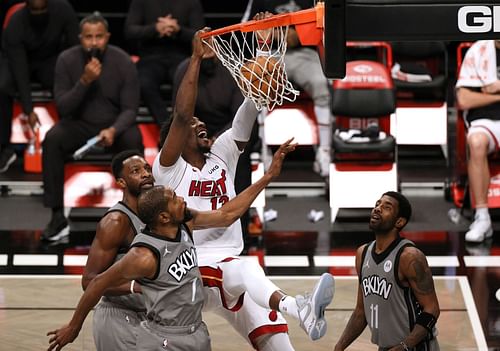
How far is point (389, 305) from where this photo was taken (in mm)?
6406

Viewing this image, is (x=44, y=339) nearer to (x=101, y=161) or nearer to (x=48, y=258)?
(x=48, y=258)

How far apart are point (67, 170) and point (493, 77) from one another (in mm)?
3570

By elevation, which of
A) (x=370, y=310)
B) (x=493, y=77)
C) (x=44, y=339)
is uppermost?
(x=493, y=77)

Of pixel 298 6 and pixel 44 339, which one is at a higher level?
pixel 298 6

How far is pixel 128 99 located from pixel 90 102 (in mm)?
310

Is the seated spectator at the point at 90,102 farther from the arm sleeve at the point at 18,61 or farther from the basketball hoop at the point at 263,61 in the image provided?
the basketball hoop at the point at 263,61

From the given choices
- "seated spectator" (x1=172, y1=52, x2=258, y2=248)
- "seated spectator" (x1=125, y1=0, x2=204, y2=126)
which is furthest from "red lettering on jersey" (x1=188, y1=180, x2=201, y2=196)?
"seated spectator" (x1=125, y1=0, x2=204, y2=126)

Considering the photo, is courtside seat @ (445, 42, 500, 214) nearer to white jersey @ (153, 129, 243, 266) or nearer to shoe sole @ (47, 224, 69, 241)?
shoe sole @ (47, 224, 69, 241)

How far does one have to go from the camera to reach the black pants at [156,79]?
10.7 meters

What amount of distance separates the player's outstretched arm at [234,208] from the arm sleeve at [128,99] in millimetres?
3472

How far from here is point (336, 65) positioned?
17.8 feet

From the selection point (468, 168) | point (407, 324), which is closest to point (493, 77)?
point (468, 168)

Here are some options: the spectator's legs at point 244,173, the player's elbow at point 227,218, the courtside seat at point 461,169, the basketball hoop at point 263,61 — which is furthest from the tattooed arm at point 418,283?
the courtside seat at point 461,169

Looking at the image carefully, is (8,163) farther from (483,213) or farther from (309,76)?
(483,213)
